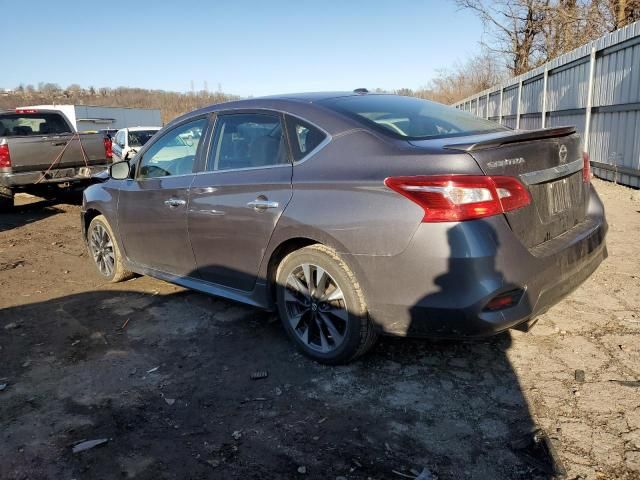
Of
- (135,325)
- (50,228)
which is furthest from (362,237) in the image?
(50,228)

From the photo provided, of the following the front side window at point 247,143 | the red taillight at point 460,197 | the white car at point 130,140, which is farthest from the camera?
the white car at point 130,140

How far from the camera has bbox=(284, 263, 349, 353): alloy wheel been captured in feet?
10.3

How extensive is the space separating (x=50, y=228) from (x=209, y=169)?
596cm

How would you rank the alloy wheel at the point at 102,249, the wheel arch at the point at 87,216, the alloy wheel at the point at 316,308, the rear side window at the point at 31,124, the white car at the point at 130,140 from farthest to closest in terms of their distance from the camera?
the white car at the point at 130,140, the rear side window at the point at 31,124, the wheel arch at the point at 87,216, the alloy wheel at the point at 102,249, the alloy wheel at the point at 316,308

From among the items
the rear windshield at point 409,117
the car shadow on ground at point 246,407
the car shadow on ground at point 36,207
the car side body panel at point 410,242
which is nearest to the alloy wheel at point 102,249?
the car shadow on ground at point 246,407

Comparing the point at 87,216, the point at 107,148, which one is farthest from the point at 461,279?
the point at 107,148

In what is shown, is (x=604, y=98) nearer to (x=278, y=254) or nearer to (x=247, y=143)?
(x=247, y=143)

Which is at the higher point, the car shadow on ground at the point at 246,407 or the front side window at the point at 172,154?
the front side window at the point at 172,154

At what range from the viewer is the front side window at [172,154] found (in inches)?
162

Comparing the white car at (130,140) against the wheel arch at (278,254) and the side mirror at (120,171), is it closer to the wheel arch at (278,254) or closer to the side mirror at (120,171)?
the side mirror at (120,171)

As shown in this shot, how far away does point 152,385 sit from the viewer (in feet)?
10.5

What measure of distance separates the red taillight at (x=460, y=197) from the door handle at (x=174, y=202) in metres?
2.02

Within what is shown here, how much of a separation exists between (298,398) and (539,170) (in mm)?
1823

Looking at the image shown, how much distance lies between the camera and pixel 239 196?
351 cm
